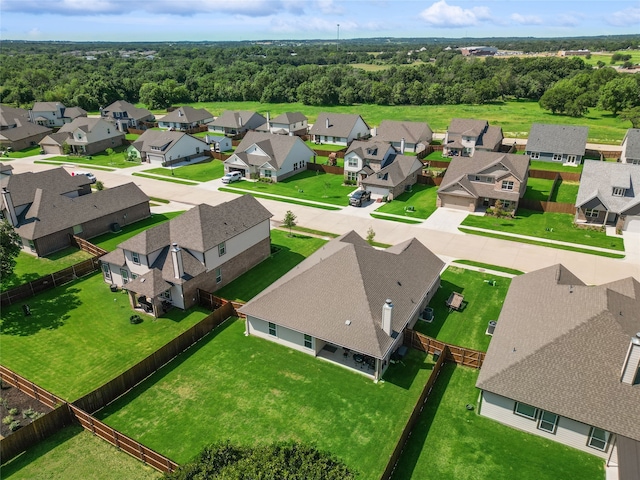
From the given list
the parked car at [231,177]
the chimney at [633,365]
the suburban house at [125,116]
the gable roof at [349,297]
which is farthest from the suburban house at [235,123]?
the chimney at [633,365]

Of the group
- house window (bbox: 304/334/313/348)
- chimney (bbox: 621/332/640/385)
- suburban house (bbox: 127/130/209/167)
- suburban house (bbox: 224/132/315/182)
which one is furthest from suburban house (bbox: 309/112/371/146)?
chimney (bbox: 621/332/640/385)

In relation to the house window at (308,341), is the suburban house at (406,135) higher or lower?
higher

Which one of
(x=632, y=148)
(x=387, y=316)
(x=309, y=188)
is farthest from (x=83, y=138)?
(x=632, y=148)

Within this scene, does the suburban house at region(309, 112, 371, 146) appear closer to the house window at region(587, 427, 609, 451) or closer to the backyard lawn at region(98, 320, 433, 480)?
the backyard lawn at region(98, 320, 433, 480)

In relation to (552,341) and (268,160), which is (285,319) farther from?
(268,160)

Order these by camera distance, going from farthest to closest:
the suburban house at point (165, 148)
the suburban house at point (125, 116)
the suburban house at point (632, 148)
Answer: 1. the suburban house at point (125, 116)
2. the suburban house at point (165, 148)
3. the suburban house at point (632, 148)

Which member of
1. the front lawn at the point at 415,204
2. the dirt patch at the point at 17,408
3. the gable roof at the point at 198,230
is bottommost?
the dirt patch at the point at 17,408

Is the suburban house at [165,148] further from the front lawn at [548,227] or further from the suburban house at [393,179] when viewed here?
the front lawn at [548,227]

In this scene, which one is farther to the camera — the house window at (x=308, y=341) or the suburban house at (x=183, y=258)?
the suburban house at (x=183, y=258)

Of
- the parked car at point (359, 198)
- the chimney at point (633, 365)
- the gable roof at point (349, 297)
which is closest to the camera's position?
the chimney at point (633, 365)
